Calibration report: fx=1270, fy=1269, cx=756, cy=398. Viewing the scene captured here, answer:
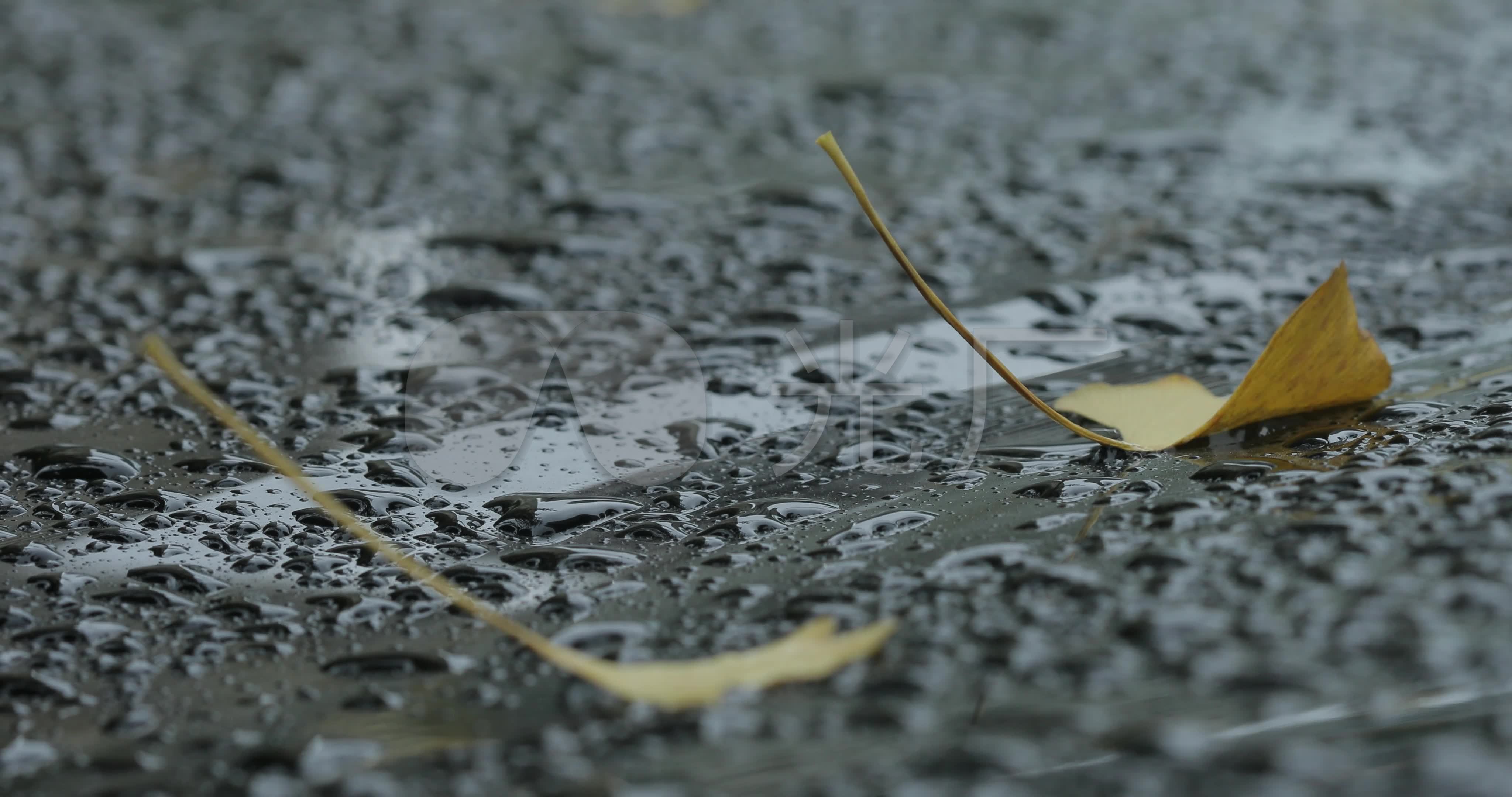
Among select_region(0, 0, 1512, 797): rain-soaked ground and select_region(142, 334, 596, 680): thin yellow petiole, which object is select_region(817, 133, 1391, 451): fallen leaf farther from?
select_region(142, 334, 596, 680): thin yellow petiole

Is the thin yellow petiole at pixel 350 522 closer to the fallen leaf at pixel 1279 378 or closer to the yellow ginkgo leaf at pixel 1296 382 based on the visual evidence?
the fallen leaf at pixel 1279 378

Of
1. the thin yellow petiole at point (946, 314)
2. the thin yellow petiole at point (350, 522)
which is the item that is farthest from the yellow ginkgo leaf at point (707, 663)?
the thin yellow petiole at point (946, 314)

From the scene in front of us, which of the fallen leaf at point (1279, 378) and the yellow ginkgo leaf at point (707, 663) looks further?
the fallen leaf at point (1279, 378)

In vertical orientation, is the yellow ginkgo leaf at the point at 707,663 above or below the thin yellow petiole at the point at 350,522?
below

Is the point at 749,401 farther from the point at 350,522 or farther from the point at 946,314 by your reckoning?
the point at 350,522

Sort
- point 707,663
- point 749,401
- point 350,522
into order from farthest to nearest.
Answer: point 749,401, point 350,522, point 707,663

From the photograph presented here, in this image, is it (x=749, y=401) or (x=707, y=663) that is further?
(x=749, y=401)

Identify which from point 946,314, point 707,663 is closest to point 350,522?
point 707,663

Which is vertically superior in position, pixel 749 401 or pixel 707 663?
pixel 749 401
